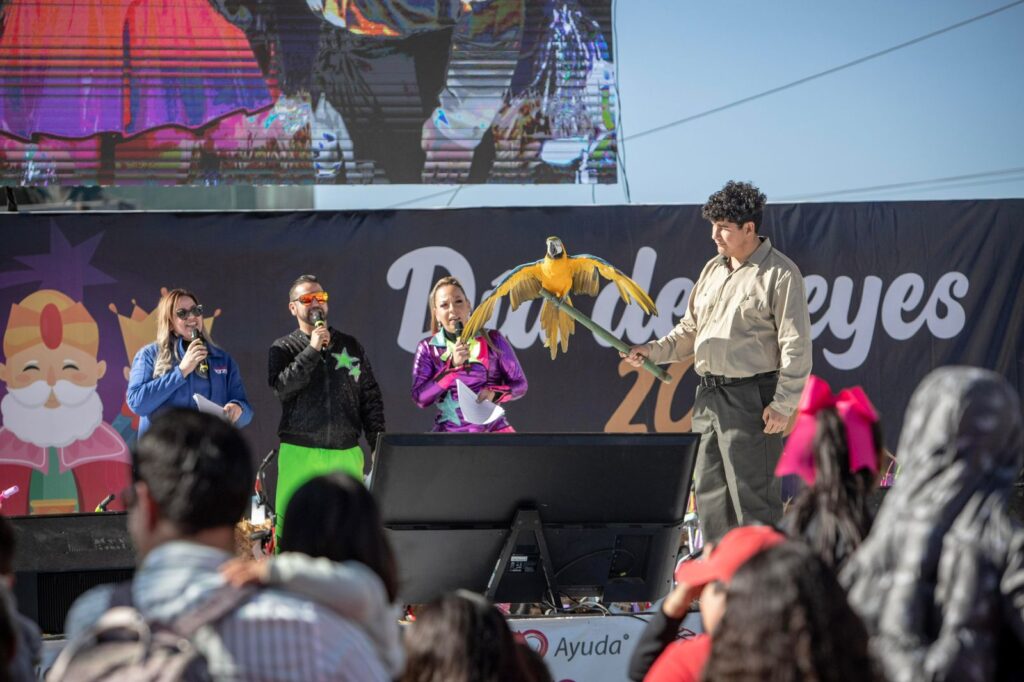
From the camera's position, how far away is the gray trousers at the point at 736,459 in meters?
5.09

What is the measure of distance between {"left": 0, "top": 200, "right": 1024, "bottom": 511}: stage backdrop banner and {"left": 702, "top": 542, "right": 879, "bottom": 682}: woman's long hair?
5.19m

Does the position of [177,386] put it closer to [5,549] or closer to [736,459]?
[736,459]

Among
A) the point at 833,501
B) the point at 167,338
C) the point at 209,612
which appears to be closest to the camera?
the point at 209,612

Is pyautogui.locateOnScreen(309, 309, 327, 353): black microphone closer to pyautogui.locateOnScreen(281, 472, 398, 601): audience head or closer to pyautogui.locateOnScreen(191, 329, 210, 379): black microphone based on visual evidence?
pyautogui.locateOnScreen(191, 329, 210, 379): black microphone

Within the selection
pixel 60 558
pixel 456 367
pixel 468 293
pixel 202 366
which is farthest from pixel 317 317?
pixel 468 293

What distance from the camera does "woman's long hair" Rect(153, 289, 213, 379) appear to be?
539 centimetres

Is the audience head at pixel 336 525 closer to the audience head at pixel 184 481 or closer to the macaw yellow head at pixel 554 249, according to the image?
the audience head at pixel 184 481

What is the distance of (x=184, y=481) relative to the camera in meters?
1.92

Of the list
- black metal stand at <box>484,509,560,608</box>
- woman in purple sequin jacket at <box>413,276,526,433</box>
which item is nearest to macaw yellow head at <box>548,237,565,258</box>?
woman in purple sequin jacket at <box>413,276,526,433</box>

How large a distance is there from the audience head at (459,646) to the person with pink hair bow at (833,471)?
68cm

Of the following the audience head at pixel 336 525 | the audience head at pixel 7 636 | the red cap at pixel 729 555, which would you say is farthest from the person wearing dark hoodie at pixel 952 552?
the audience head at pixel 7 636

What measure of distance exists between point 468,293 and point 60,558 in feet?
10.2

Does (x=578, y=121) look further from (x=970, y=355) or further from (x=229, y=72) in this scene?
(x=970, y=355)

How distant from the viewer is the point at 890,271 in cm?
737
